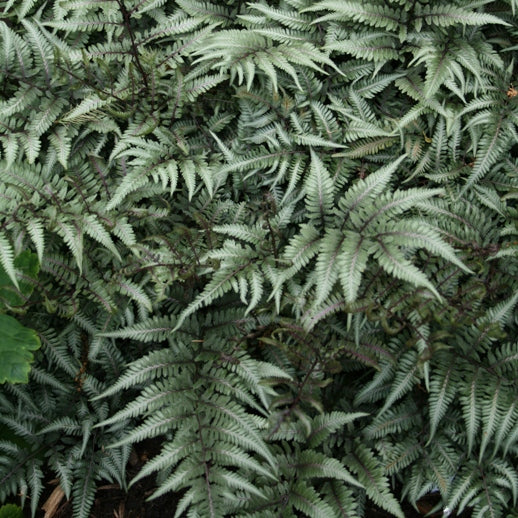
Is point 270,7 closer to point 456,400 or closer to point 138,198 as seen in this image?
point 138,198

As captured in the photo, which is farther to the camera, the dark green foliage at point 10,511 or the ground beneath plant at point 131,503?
the ground beneath plant at point 131,503

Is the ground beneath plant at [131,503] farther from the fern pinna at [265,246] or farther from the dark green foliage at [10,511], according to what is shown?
the dark green foliage at [10,511]

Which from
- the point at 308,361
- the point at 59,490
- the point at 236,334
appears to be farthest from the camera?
the point at 59,490

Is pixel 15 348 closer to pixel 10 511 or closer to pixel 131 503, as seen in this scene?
pixel 10 511

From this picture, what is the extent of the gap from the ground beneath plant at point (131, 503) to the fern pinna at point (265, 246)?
0.13 metres

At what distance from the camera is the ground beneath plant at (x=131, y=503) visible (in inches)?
131

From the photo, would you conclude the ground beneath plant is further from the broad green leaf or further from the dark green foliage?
the broad green leaf


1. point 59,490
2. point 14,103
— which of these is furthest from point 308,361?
point 14,103

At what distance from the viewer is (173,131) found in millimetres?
3352

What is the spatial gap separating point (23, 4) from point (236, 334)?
244 cm

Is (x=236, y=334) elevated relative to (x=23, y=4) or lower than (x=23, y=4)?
lower

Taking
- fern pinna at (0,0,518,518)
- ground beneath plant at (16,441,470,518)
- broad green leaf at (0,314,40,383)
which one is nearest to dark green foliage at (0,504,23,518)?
fern pinna at (0,0,518,518)

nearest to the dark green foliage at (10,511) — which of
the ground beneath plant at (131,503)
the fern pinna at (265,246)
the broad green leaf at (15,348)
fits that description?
the fern pinna at (265,246)

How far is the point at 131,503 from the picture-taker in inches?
135
